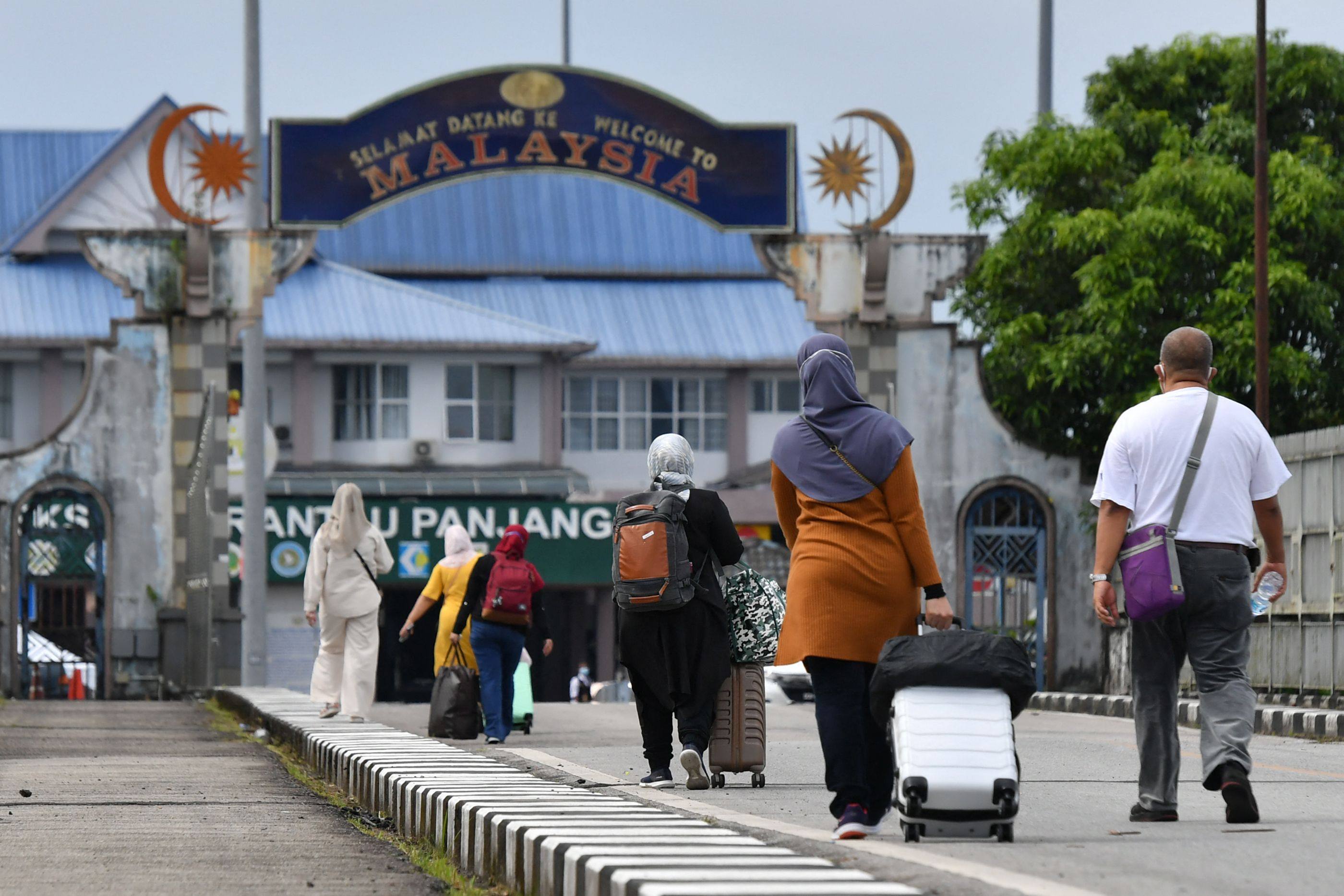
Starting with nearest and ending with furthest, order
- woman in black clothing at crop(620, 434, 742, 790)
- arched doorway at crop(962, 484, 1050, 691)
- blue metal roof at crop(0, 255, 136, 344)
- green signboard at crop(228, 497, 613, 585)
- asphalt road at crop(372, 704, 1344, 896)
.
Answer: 1. asphalt road at crop(372, 704, 1344, 896)
2. woman in black clothing at crop(620, 434, 742, 790)
3. arched doorway at crop(962, 484, 1050, 691)
4. green signboard at crop(228, 497, 613, 585)
5. blue metal roof at crop(0, 255, 136, 344)

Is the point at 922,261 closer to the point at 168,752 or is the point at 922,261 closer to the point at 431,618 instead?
the point at 168,752

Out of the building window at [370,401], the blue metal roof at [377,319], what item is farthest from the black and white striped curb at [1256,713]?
the building window at [370,401]

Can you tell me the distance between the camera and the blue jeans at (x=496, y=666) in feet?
49.4

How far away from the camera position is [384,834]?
31.3 feet

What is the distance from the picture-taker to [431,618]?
4050 centimetres

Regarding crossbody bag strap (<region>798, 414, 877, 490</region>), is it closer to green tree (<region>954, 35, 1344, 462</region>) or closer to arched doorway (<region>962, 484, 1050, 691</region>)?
arched doorway (<region>962, 484, 1050, 691</region>)

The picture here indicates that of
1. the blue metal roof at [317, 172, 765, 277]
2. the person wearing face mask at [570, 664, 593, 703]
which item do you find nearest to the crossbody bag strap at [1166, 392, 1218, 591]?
the person wearing face mask at [570, 664, 593, 703]

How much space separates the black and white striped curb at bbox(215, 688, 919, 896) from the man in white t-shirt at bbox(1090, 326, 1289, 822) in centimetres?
186

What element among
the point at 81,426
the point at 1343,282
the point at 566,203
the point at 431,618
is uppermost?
the point at 566,203

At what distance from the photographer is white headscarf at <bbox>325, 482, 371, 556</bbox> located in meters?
16.0

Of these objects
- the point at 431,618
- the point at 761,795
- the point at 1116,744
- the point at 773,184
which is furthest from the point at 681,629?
the point at 431,618

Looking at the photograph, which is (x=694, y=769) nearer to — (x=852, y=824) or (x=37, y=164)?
(x=852, y=824)

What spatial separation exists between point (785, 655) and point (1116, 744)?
772 centimetres

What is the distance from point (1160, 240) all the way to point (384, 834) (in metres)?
18.1
